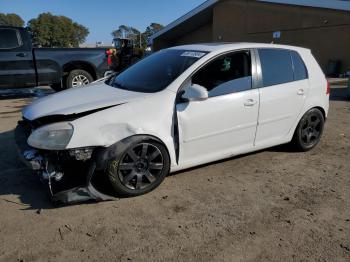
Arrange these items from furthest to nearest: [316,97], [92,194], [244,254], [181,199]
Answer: [316,97]
[181,199]
[92,194]
[244,254]

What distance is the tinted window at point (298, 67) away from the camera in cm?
536

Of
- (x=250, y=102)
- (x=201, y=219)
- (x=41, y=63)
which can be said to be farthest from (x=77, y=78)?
(x=201, y=219)

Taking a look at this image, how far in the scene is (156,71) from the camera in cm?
478

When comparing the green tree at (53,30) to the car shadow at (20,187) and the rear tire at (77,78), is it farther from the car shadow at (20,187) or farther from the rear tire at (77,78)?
the car shadow at (20,187)

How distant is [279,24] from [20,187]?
21.6m

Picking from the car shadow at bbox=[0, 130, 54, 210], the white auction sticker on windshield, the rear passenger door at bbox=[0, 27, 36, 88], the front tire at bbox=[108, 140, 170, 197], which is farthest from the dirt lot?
the rear passenger door at bbox=[0, 27, 36, 88]

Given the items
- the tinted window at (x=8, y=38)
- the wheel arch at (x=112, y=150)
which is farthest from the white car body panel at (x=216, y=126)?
the tinted window at (x=8, y=38)

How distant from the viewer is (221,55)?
15.3 feet

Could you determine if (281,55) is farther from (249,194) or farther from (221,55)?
(249,194)

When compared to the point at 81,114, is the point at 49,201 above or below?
below

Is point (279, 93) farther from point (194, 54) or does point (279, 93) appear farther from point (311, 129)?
point (194, 54)

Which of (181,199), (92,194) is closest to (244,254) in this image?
(181,199)

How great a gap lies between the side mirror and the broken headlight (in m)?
1.27

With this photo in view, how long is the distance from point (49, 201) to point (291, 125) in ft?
10.8
